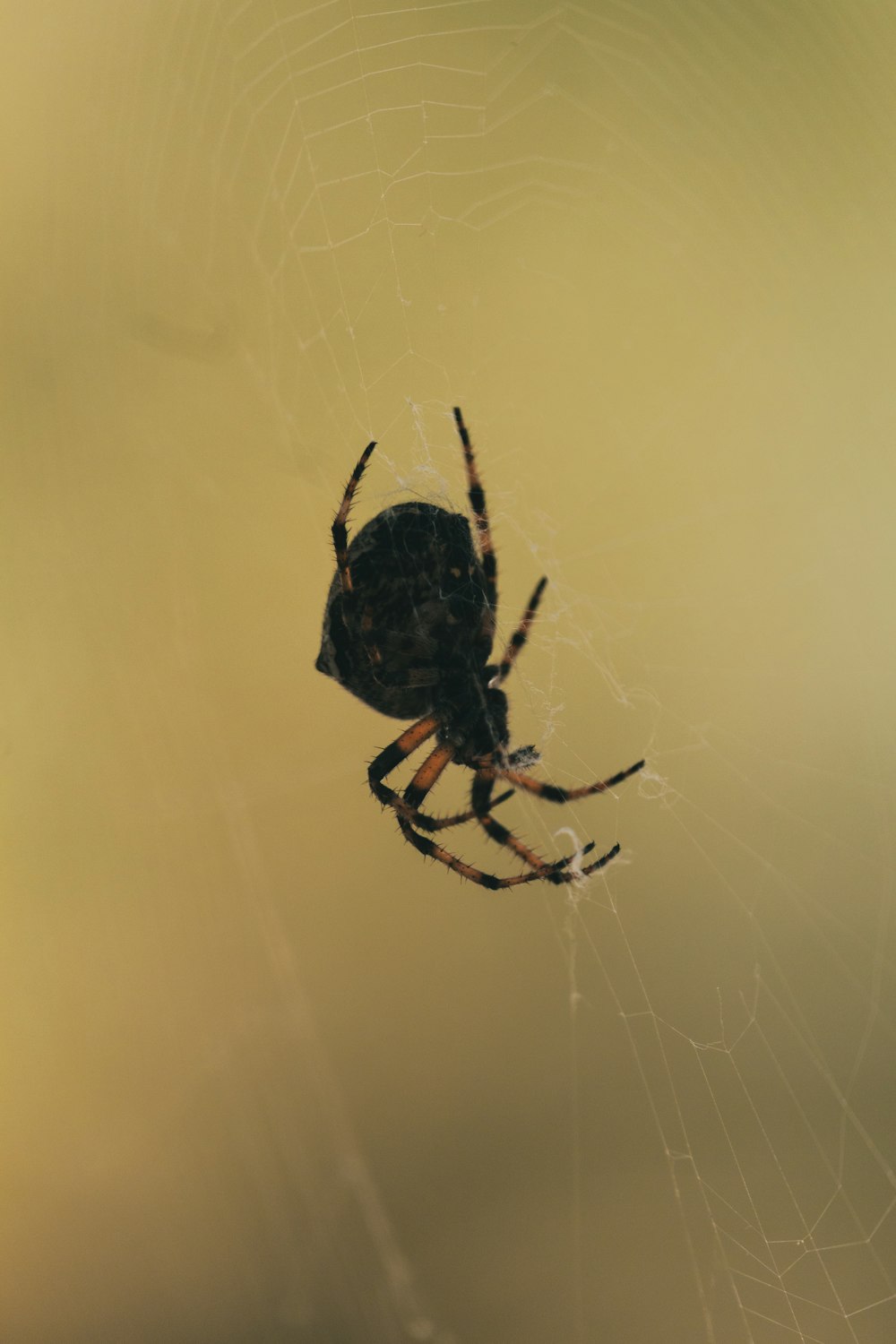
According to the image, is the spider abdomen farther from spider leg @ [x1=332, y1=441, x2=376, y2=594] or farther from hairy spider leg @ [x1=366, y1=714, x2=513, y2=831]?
hairy spider leg @ [x1=366, y1=714, x2=513, y2=831]

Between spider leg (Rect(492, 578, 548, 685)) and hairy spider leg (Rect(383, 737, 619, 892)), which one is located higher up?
spider leg (Rect(492, 578, 548, 685))

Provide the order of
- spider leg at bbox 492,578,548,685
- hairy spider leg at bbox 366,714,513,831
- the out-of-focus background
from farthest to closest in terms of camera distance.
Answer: the out-of-focus background, hairy spider leg at bbox 366,714,513,831, spider leg at bbox 492,578,548,685

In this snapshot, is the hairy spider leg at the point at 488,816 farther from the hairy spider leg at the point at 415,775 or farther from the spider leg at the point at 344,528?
the spider leg at the point at 344,528

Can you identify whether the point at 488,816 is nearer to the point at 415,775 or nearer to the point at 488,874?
the point at 488,874

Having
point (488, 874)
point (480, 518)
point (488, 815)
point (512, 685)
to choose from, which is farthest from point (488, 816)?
point (480, 518)

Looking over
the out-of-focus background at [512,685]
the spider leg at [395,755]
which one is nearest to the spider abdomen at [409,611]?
the spider leg at [395,755]

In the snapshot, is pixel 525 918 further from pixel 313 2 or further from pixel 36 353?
pixel 313 2

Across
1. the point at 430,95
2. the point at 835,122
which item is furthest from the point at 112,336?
the point at 835,122

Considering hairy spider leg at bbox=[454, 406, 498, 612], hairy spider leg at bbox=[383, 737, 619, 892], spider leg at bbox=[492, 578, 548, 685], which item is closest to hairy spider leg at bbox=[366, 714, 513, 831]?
hairy spider leg at bbox=[383, 737, 619, 892]
